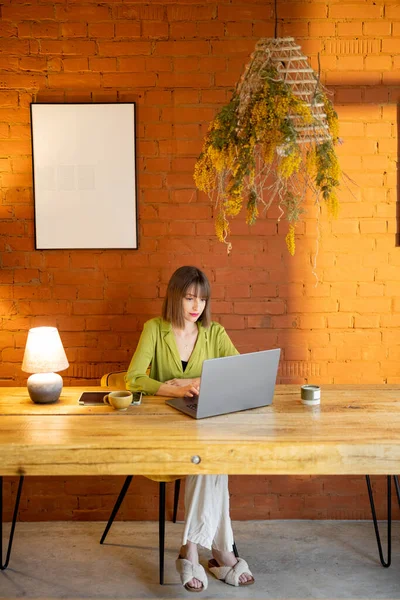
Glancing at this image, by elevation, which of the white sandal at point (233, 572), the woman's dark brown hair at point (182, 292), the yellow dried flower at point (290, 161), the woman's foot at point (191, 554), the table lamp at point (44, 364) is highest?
the yellow dried flower at point (290, 161)

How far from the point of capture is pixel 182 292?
341 cm

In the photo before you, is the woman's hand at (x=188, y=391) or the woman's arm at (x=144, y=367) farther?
the woman's arm at (x=144, y=367)

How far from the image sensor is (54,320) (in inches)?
151

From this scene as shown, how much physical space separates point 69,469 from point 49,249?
5.14ft

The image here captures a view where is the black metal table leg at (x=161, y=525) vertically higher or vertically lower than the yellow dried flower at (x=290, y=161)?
lower

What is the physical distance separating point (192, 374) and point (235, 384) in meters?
0.65

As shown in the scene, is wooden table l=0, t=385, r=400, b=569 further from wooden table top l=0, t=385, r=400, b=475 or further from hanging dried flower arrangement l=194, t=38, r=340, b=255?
hanging dried flower arrangement l=194, t=38, r=340, b=255

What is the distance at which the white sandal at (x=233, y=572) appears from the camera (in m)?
3.19

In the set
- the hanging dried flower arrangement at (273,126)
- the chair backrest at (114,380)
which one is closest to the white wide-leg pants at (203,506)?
the chair backrest at (114,380)

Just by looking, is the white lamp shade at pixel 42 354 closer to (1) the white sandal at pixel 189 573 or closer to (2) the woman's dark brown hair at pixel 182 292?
(2) the woman's dark brown hair at pixel 182 292

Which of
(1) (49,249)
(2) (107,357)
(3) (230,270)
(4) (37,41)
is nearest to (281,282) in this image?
(3) (230,270)

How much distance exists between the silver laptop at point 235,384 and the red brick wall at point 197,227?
940 mm

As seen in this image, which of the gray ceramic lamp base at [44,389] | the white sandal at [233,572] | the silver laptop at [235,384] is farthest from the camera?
the white sandal at [233,572]

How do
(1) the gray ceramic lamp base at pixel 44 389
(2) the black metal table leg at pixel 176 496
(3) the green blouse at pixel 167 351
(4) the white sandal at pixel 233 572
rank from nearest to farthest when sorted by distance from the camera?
(1) the gray ceramic lamp base at pixel 44 389
(4) the white sandal at pixel 233 572
(3) the green blouse at pixel 167 351
(2) the black metal table leg at pixel 176 496
